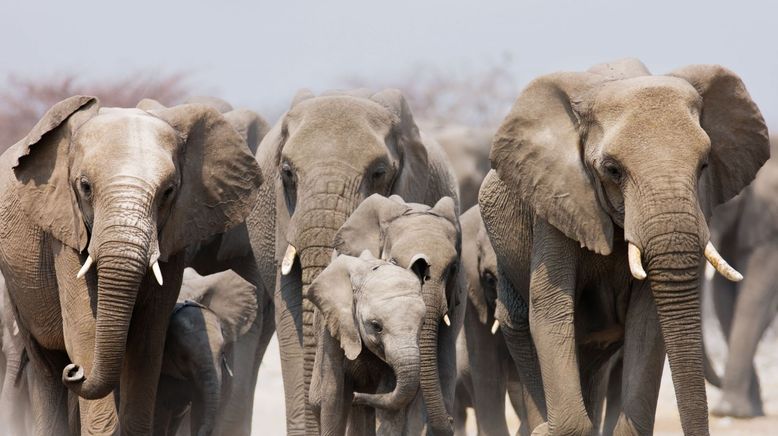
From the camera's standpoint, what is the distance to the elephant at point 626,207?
849 cm

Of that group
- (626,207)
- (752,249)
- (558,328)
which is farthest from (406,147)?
(752,249)

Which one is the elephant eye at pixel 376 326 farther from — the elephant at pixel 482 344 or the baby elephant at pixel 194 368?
the elephant at pixel 482 344

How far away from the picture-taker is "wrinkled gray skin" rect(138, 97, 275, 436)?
471 inches

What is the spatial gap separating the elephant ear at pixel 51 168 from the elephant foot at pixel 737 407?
24.8 ft

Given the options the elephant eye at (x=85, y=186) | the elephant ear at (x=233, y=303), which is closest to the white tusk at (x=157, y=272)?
the elephant eye at (x=85, y=186)

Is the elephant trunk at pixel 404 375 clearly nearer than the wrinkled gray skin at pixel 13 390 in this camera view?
Yes

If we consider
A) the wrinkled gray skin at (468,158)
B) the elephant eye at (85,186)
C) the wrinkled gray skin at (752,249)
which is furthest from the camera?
the wrinkled gray skin at (468,158)

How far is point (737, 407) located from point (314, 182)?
20.7ft

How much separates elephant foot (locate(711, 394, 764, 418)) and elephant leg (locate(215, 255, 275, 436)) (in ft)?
14.5

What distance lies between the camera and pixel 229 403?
40.8 ft

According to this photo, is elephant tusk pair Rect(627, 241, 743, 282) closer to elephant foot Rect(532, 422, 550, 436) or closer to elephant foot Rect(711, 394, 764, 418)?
elephant foot Rect(532, 422, 550, 436)

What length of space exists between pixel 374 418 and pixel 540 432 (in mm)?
900

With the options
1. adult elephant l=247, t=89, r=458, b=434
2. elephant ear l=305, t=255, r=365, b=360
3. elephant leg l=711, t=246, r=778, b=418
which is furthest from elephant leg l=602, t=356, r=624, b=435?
elephant leg l=711, t=246, r=778, b=418

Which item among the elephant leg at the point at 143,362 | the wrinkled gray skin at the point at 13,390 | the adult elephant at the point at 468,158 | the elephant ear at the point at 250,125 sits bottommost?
the adult elephant at the point at 468,158
